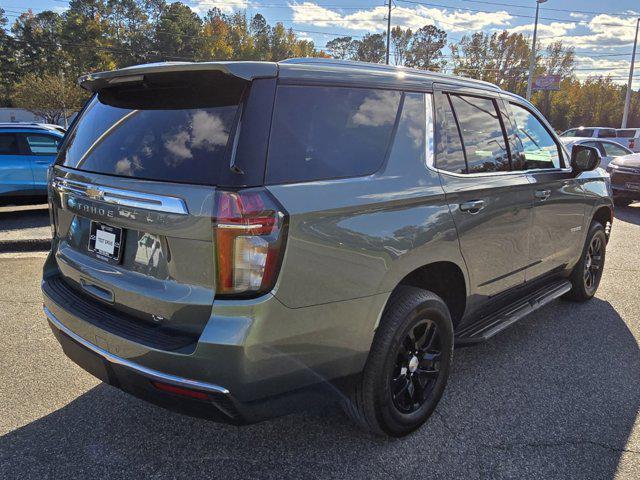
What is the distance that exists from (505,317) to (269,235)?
2.14 m

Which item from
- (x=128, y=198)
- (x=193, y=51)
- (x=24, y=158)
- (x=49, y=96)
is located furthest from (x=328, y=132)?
(x=193, y=51)

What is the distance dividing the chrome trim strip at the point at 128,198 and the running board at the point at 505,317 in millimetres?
1899

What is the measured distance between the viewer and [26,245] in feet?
21.7

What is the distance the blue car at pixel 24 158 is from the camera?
8.80 metres

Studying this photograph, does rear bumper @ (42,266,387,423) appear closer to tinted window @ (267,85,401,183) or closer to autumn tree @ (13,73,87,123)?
tinted window @ (267,85,401,183)

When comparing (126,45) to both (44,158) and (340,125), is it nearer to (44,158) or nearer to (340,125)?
(44,158)

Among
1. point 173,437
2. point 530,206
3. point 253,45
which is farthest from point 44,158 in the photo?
point 253,45

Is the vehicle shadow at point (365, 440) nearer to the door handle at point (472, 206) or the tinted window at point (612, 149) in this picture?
the door handle at point (472, 206)

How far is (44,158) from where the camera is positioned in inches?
360

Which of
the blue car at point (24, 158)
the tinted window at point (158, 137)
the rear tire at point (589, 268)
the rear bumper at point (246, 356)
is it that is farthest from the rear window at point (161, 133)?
the blue car at point (24, 158)

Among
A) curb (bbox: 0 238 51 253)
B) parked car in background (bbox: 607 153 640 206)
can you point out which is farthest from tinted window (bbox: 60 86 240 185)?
parked car in background (bbox: 607 153 640 206)

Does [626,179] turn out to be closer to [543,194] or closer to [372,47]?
[543,194]

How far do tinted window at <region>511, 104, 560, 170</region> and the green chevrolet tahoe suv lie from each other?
833 mm

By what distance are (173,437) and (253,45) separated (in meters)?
80.9
